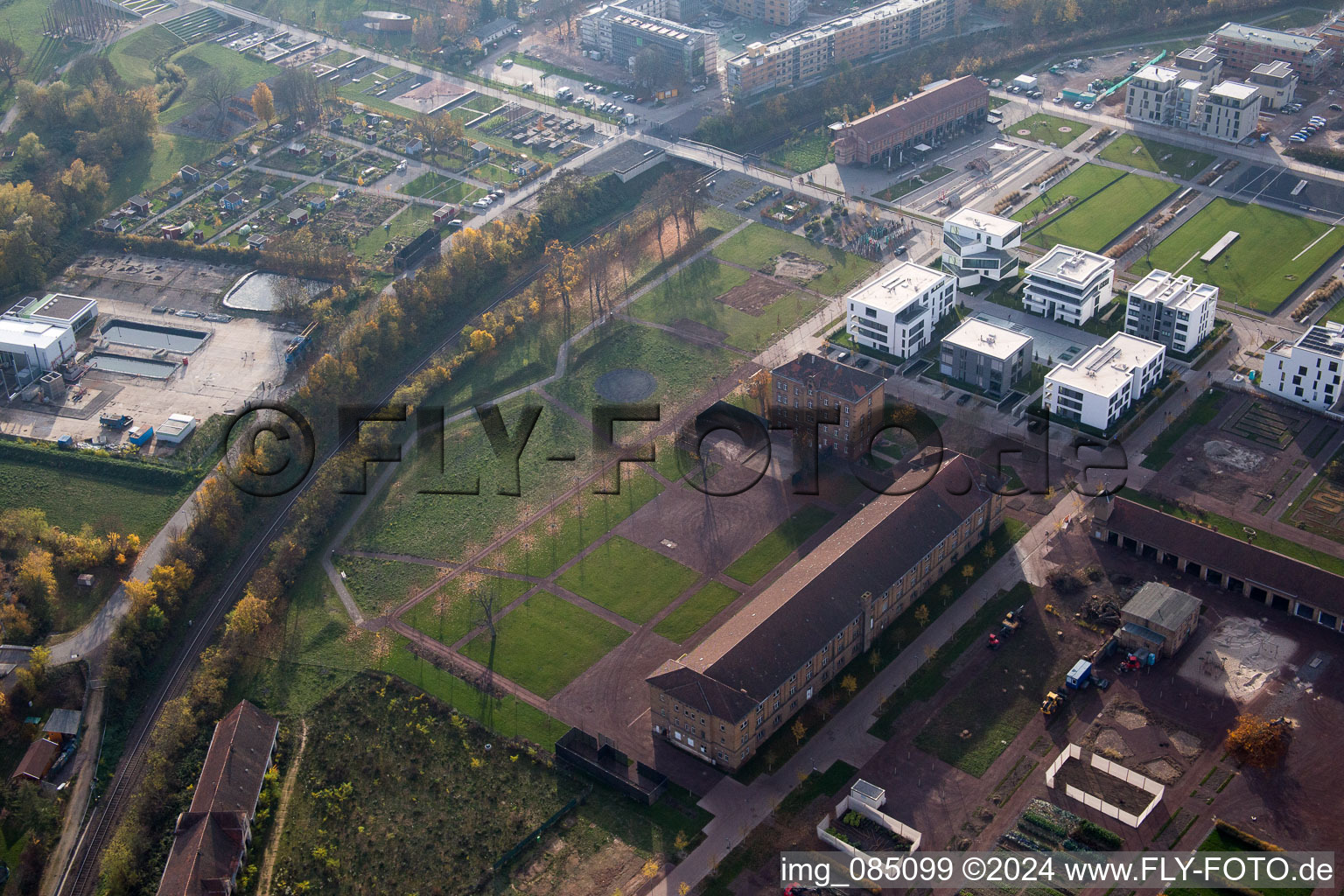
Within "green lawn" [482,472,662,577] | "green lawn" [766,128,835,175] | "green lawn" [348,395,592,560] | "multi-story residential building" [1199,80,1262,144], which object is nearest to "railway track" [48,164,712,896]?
"green lawn" [348,395,592,560]

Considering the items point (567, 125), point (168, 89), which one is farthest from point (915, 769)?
point (168, 89)

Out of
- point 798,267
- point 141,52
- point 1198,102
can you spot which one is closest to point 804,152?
point 798,267

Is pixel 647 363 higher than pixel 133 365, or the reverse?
pixel 647 363

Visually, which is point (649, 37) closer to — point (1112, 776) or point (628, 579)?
point (628, 579)

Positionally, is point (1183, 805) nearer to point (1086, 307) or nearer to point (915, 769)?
point (915, 769)

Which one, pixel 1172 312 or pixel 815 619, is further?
pixel 1172 312

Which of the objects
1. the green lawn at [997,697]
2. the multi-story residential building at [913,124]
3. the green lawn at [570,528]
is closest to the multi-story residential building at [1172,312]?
the green lawn at [997,697]
